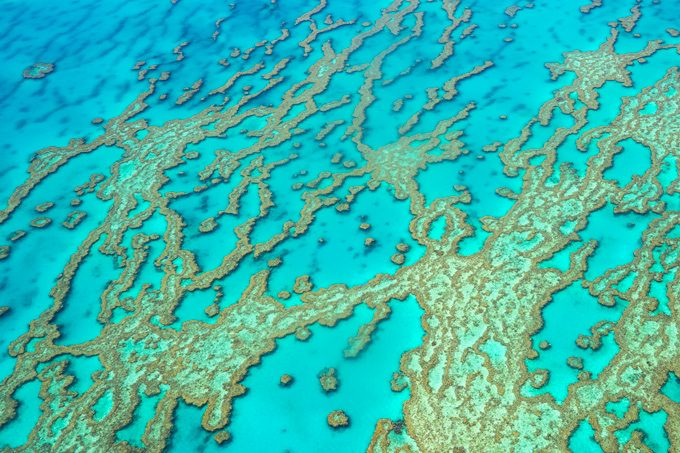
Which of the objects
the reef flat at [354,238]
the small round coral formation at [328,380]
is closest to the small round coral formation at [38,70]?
the reef flat at [354,238]

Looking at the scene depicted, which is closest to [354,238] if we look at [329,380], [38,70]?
[329,380]

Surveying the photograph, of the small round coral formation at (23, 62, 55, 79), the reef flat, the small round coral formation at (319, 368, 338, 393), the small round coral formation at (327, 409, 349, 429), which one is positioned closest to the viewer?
the small round coral formation at (327, 409, 349, 429)

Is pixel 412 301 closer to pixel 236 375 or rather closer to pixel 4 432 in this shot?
pixel 236 375

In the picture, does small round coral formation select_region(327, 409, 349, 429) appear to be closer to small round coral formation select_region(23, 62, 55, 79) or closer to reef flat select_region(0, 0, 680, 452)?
A: reef flat select_region(0, 0, 680, 452)

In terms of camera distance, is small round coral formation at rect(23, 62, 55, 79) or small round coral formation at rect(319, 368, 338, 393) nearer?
small round coral formation at rect(319, 368, 338, 393)

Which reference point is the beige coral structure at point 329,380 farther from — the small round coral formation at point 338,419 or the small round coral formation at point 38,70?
the small round coral formation at point 38,70

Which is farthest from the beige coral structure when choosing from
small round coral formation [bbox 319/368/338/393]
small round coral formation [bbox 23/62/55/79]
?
small round coral formation [bbox 23/62/55/79]

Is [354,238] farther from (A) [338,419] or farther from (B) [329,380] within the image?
(A) [338,419]

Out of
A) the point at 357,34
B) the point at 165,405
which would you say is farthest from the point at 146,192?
the point at 357,34

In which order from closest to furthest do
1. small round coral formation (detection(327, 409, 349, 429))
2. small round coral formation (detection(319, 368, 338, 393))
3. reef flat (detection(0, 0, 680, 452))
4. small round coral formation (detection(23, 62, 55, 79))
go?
small round coral formation (detection(327, 409, 349, 429)), reef flat (detection(0, 0, 680, 452)), small round coral formation (detection(319, 368, 338, 393)), small round coral formation (detection(23, 62, 55, 79))
